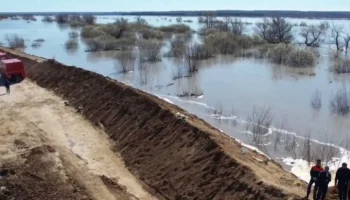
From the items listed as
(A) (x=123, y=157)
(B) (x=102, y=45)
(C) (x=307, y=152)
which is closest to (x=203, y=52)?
(B) (x=102, y=45)

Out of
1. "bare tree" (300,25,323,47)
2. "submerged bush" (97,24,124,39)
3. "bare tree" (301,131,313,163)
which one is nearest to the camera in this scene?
"bare tree" (301,131,313,163)

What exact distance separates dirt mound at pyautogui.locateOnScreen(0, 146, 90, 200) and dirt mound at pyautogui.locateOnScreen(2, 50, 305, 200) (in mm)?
2489

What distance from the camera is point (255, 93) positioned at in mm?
27656

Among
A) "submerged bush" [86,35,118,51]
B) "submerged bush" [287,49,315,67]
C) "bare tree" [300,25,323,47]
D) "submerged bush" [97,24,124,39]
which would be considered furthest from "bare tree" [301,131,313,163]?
"submerged bush" [97,24,124,39]

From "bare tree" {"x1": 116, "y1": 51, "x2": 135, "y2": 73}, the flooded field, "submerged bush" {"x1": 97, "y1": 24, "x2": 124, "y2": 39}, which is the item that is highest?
"submerged bush" {"x1": 97, "y1": 24, "x2": 124, "y2": 39}

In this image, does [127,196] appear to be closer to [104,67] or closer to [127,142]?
[127,142]

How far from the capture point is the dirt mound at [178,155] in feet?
35.5

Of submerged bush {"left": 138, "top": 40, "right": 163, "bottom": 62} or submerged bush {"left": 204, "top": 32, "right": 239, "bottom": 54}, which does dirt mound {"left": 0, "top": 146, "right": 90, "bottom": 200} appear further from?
submerged bush {"left": 204, "top": 32, "right": 239, "bottom": 54}

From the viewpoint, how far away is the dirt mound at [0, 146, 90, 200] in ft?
34.1

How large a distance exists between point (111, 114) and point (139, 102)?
1408mm

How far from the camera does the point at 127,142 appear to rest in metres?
15.7

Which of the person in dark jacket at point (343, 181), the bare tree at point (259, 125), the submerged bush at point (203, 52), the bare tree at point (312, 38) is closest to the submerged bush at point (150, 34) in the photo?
the bare tree at point (312, 38)

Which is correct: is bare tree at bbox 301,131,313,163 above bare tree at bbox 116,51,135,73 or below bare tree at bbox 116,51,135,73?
below

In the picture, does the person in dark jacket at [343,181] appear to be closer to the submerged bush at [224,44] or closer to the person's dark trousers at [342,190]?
the person's dark trousers at [342,190]
